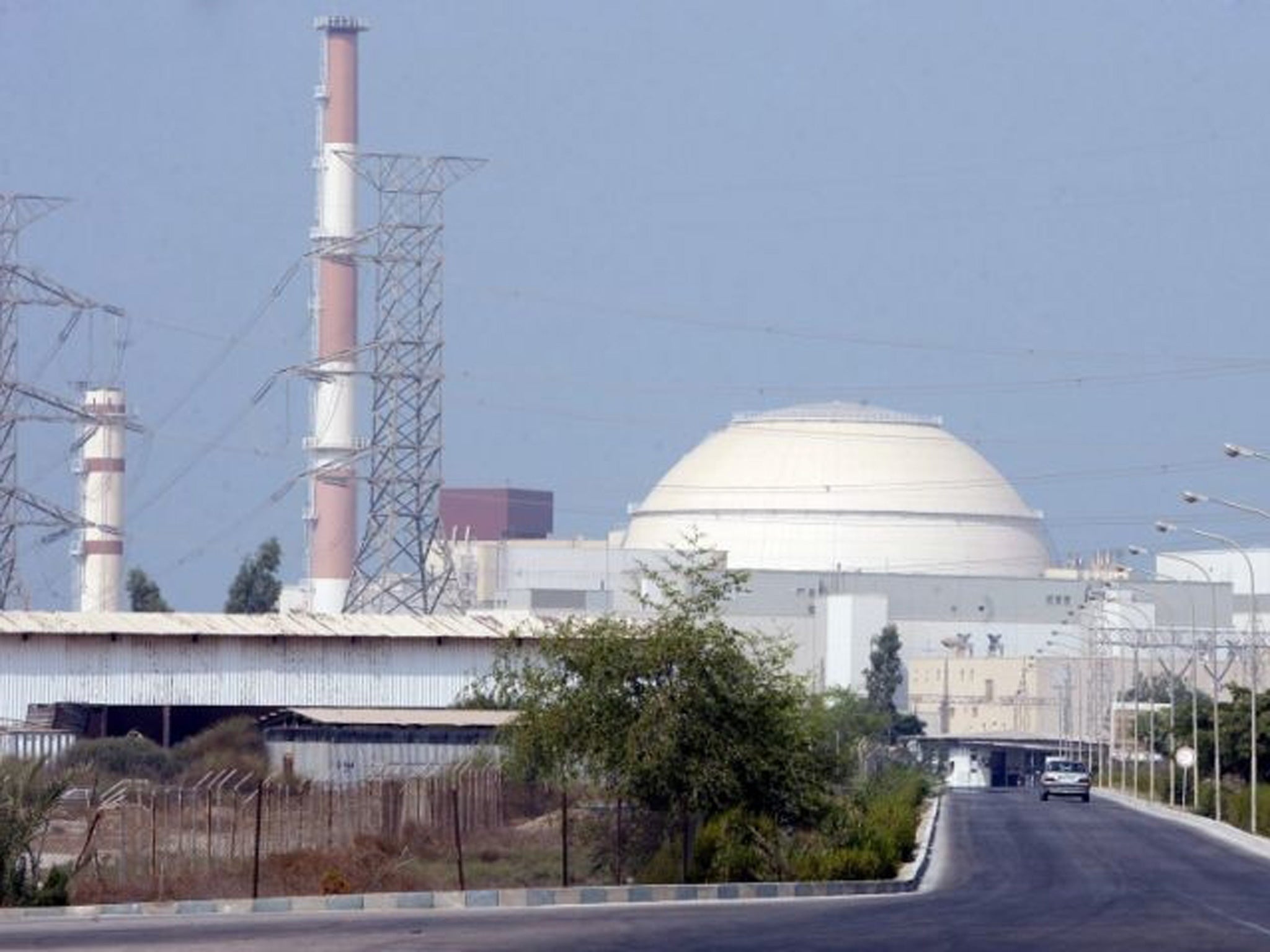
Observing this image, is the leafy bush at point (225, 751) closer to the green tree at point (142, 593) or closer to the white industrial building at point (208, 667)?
the white industrial building at point (208, 667)

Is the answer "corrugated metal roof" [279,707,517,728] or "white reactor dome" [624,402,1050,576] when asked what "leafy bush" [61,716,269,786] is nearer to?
"corrugated metal roof" [279,707,517,728]

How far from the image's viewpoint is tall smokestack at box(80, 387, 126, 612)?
10181 cm

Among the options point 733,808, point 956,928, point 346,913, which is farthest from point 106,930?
point 733,808

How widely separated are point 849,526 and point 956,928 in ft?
386

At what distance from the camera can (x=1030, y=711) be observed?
12288 cm

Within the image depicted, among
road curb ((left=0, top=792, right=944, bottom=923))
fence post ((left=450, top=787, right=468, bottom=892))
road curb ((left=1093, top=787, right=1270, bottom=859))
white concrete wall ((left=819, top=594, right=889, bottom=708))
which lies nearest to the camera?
road curb ((left=0, top=792, right=944, bottom=923))

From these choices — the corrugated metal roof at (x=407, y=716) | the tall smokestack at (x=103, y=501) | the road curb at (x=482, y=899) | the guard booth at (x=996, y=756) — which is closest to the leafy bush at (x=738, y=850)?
the road curb at (x=482, y=899)

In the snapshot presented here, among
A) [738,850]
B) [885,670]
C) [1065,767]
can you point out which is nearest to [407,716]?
[1065,767]

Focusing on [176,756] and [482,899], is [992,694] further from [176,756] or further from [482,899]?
A: [482,899]

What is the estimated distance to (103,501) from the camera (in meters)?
104

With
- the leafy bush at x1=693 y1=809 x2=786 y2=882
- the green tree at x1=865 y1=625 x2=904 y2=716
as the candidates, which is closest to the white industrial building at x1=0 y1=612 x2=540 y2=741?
the leafy bush at x1=693 y1=809 x2=786 y2=882

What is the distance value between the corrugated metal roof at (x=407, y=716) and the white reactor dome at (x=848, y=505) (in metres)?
79.6

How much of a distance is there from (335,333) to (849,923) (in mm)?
74691

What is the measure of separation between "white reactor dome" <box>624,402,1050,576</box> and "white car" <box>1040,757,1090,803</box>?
63.2 m
